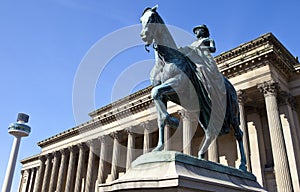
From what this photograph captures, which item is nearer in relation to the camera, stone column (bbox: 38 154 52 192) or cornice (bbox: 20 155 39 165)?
stone column (bbox: 38 154 52 192)

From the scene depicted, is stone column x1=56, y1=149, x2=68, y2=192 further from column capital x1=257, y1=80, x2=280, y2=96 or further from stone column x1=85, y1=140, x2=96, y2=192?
column capital x1=257, y1=80, x2=280, y2=96

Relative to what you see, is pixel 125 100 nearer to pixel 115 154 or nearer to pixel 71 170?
pixel 115 154

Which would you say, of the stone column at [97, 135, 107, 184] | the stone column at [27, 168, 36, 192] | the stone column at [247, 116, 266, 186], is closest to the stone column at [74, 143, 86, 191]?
the stone column at [97, 135, 107, 184]

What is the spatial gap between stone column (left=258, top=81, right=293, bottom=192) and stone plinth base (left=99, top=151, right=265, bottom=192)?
1709cm

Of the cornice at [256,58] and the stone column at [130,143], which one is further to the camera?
the stone column at [130,143]

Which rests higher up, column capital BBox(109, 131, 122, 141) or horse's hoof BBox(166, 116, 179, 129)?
column capital BBox(109, 131, 122, 141)

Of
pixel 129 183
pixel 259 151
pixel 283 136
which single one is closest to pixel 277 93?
pixel 283 136

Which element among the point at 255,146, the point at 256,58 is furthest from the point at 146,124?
the point at 256,58

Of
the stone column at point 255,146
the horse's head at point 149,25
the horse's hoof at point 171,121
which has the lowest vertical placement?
the horse's hoof at point 171,121

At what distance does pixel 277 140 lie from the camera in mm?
21203

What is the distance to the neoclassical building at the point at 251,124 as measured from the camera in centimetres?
2234

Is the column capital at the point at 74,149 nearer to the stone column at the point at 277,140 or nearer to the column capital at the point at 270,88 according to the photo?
the stone column at the point at 277,140

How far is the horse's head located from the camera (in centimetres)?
570

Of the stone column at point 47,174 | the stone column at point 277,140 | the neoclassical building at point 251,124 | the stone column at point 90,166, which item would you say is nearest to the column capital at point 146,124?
the neoclassical building at point 251,124
